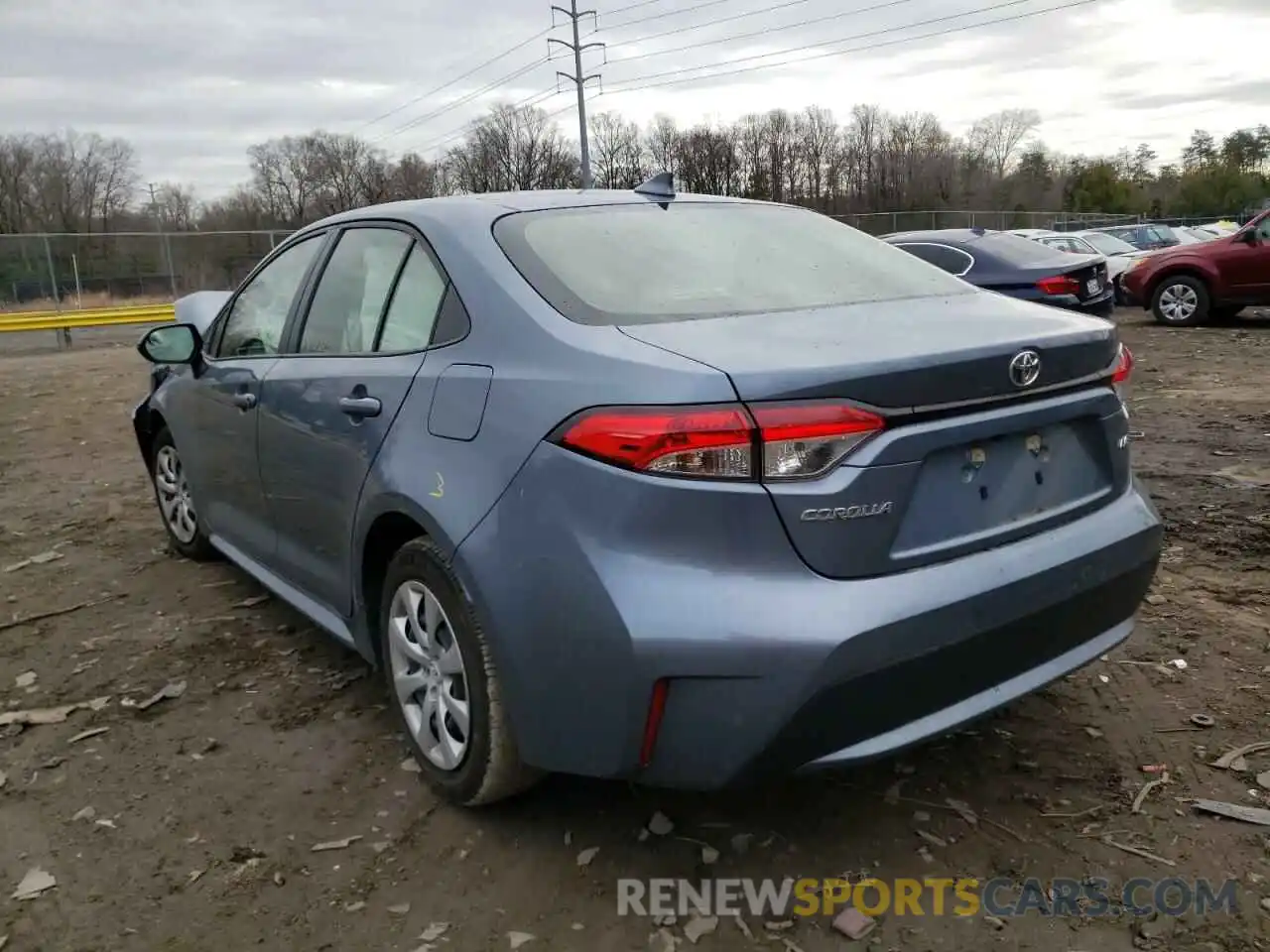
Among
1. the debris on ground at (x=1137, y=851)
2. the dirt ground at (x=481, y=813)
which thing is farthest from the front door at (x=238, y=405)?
the debris on ground at (x=1137, y=851)

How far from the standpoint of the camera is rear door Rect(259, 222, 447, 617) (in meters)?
2.85

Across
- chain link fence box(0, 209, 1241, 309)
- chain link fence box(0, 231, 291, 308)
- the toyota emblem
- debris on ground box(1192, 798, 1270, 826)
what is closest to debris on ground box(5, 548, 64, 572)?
the toyota emblem

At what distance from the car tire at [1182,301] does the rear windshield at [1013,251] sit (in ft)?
19.5

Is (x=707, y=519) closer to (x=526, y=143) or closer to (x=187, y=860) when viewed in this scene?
(x=187, y=860)

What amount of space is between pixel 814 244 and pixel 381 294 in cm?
136

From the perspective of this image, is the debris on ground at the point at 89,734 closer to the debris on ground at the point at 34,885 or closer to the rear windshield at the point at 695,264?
the debris on ground at the point at 34,885

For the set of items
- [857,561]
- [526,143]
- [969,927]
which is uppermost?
[526,143]

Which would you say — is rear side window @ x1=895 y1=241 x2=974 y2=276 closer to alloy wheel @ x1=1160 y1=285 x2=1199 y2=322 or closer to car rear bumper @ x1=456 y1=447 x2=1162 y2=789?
alloy wheel @ x1=1160 y1=285 x2=1199 y2=322

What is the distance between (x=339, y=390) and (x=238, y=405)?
960mm

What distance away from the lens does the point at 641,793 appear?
279 centimetres

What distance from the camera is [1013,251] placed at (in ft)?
30.6

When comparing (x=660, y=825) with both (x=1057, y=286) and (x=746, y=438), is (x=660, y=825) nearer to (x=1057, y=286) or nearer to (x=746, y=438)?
(x=746, y=438)

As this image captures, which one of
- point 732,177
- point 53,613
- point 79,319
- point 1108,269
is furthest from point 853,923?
point 732,177

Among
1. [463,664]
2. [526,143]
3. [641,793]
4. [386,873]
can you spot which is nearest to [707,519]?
[463,664]
